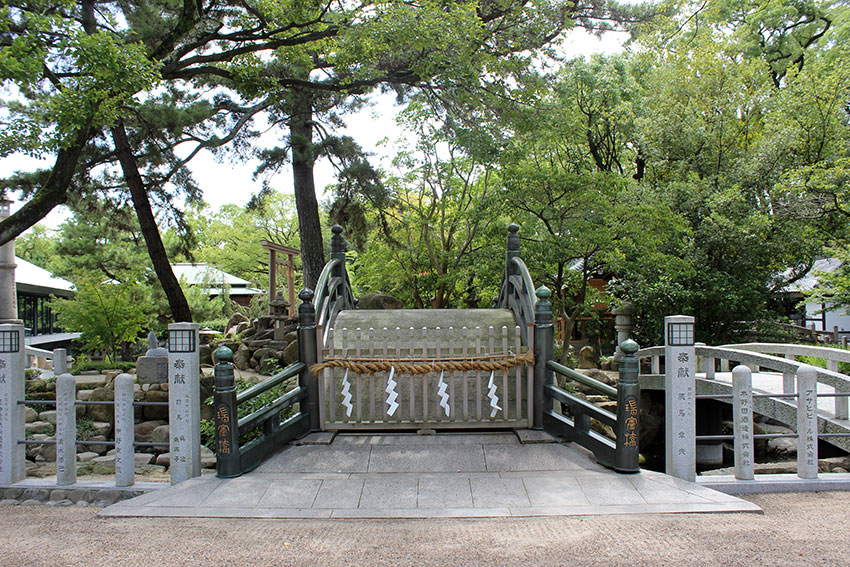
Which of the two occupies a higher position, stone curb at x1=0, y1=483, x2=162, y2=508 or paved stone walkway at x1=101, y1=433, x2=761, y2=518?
paved stone walkway at x1=101, y1=433, x2=761, y2=518

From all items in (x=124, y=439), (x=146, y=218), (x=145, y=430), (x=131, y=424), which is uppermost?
(x=146, y=218)

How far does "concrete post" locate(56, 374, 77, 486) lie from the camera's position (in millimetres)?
4734

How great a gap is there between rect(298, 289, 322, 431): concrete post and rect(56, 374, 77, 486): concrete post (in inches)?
82.3

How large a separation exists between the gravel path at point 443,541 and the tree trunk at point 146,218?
23.8 ft

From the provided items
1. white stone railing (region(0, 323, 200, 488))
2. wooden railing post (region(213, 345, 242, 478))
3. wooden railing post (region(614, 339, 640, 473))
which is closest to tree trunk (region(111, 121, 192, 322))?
white stone railing (region(0, 323, 200, 488))

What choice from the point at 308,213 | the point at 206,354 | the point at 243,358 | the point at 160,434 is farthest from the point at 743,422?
the point at 206,354

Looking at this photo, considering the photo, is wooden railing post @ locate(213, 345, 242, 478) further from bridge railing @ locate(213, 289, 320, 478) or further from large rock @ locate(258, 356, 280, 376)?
large rock @ locate(258, 356, 280, 376)

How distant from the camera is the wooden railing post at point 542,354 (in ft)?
19.5

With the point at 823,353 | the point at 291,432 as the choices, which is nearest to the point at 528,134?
the point at 823,353

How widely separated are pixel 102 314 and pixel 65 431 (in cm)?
1071

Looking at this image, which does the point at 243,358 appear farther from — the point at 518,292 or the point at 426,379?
the point at 426,379

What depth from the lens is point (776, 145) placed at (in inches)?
569

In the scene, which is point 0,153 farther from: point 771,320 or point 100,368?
point 771,320

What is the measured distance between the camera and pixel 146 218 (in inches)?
429
